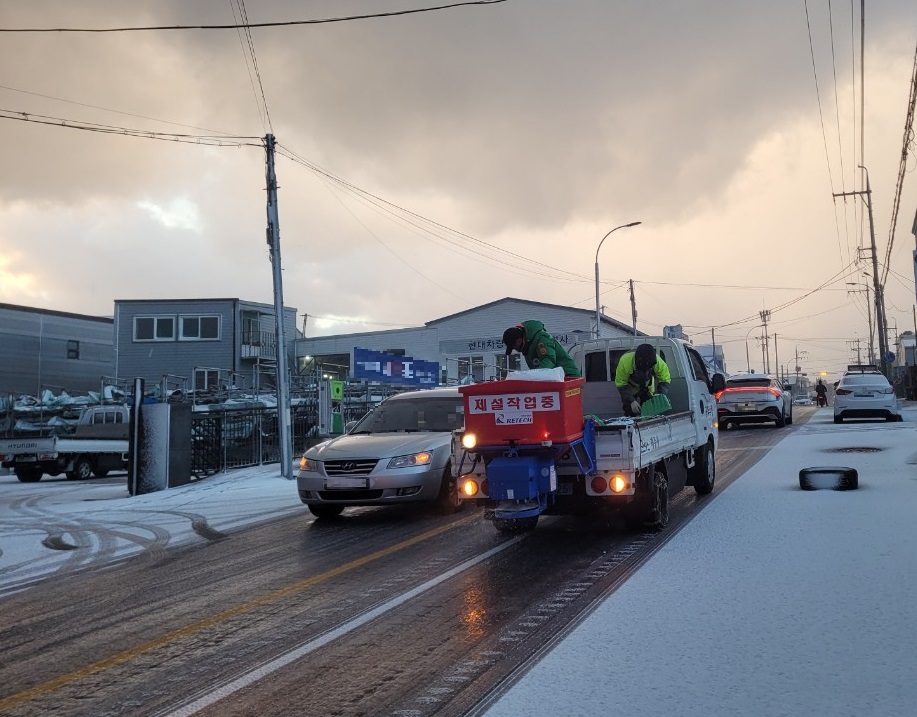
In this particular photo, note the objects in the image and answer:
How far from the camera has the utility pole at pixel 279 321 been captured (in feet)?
53.5

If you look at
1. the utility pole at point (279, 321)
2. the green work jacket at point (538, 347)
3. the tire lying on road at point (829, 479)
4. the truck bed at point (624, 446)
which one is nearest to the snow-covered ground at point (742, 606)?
the tire lying on road at point (829, 479)

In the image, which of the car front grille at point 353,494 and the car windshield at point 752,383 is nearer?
the car front grille at point 353,494

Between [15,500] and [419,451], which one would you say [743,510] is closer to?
[419,451]

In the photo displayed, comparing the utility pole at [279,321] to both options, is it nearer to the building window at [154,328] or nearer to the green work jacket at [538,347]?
the green work jacket at [538,347]

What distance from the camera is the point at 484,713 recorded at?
360 cm

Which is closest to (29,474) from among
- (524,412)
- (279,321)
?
(279,321)

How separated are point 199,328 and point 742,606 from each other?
39.1m

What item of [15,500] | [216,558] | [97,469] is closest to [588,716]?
[216,558]

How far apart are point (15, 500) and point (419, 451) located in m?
9.89

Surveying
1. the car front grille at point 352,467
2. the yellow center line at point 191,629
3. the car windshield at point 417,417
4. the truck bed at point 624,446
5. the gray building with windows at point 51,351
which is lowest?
the yellow center line at point 191,629

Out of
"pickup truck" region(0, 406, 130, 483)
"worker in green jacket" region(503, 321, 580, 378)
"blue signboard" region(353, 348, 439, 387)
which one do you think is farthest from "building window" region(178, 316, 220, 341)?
"worker in green jacket" region(503, 321, 580, 378)

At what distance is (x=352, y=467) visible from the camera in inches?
377

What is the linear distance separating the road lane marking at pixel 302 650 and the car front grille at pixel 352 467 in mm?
2800

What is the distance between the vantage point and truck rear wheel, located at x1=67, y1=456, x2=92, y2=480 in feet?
70.2
